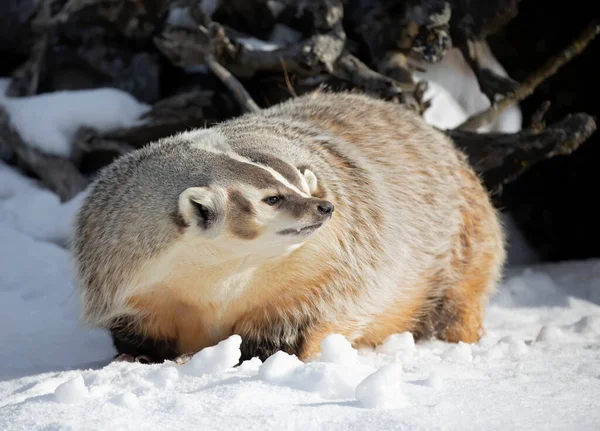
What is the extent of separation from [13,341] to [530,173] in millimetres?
3905

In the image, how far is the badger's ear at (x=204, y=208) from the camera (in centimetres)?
261

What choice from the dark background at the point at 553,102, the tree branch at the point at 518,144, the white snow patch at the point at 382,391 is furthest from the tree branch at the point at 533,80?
the white snow patch at the point at 382,391

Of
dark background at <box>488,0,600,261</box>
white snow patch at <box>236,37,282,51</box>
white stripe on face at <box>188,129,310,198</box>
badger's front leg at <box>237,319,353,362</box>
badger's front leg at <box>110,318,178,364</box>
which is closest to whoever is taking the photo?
white stripe on face at <box>188,129,310,198</box>

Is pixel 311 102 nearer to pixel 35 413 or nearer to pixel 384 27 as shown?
pixel 384 27

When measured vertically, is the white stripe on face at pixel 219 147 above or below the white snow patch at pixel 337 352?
above

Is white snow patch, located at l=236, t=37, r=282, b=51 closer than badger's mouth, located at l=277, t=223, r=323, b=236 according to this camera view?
No

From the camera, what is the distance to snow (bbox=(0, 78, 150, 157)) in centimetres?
511

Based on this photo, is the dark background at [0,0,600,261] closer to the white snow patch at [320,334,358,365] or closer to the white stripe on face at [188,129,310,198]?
the white stripe on face at [188,129,310,198]

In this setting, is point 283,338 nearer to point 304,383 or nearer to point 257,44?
point 304,383

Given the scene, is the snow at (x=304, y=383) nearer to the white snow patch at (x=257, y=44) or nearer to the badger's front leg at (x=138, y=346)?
the badger's front leg at (x=138, y=346)

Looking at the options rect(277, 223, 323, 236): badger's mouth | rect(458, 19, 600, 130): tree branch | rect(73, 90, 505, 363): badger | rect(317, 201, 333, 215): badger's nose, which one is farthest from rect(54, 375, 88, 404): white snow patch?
rect(458, 19, 600, 130): tree branch

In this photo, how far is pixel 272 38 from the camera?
197 inches

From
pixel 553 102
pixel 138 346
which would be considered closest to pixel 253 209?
pixel 138 346

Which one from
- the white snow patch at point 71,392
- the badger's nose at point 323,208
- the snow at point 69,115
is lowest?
Result: the snow at point 69,115
